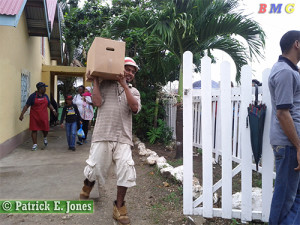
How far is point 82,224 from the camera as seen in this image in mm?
2754

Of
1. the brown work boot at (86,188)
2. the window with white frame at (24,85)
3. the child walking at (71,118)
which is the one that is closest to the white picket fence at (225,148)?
the brown work boot at (86,188)

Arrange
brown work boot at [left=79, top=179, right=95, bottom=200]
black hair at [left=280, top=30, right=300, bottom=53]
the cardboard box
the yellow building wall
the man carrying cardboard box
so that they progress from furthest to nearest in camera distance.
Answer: the yellow building wall, brown work boot at [left=79, top=179, right=95, bottom=200], the man carrying cardboard box, the cardboard box, black hair at [left=280, top=30, right=300, bottom=53]

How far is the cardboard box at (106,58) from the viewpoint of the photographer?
257cm

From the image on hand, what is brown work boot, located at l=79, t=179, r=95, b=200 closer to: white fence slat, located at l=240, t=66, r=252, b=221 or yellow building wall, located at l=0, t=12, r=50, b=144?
white fence slat, located at l=240, t=66, r=252, b=221

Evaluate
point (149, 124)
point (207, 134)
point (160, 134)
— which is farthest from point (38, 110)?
point (207, 134)

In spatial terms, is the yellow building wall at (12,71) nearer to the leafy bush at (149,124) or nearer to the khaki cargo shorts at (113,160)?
the leafy bush at (149,124)

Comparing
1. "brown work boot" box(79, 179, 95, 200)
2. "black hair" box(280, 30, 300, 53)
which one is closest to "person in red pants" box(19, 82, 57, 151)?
"brown work boot" box(79, 179, 95, 200)

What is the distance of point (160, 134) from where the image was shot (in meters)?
7.26

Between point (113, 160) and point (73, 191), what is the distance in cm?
121

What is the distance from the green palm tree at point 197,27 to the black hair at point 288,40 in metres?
2.45

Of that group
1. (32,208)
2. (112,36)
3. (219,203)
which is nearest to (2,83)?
(112,36)

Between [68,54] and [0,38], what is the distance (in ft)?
45.6

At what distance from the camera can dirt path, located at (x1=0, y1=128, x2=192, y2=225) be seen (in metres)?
2.86

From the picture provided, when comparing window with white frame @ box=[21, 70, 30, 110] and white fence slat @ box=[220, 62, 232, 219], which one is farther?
window with white frame @ box=[21, 70, 30, 110]
